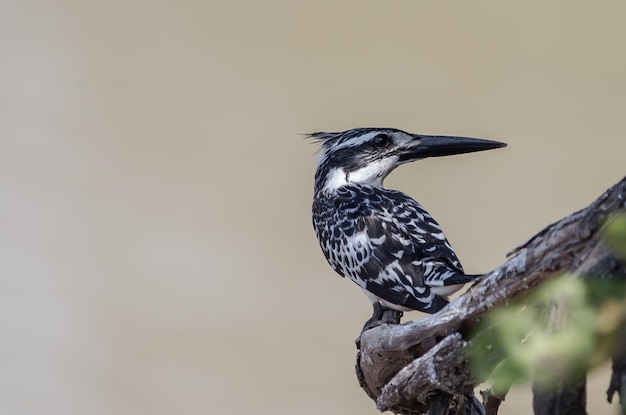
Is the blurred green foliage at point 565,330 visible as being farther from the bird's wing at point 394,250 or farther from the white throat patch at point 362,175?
the white throat patch at point 362,175

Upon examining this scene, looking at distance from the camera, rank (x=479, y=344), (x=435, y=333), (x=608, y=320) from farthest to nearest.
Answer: (x=435, y=333)
(x=479, y=344)
(x=608, y=320)

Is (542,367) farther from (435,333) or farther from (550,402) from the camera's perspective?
(435,333)

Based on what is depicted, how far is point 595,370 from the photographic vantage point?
811 mm


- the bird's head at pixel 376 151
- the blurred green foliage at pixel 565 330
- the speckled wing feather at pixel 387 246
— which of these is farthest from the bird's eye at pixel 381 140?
the blurred green foliage at pixel 565 330

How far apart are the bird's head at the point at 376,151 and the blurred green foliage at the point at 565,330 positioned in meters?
1.41

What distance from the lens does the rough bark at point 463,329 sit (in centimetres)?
102

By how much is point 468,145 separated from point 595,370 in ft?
5.32

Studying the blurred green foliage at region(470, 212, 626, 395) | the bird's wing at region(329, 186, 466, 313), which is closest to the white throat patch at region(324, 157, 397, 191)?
the bird's wing at region(329, 186, 466, 313)

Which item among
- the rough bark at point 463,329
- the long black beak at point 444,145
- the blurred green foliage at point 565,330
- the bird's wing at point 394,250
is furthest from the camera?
the long black beak at point 444,145

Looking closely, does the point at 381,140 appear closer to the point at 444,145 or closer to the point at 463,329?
A: the point at 444,145

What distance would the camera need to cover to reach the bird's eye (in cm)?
247

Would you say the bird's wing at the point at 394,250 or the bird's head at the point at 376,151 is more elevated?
the bird's head at the point at 376,151

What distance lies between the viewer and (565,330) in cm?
85

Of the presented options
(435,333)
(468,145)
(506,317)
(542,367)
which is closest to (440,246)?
(468,145)
